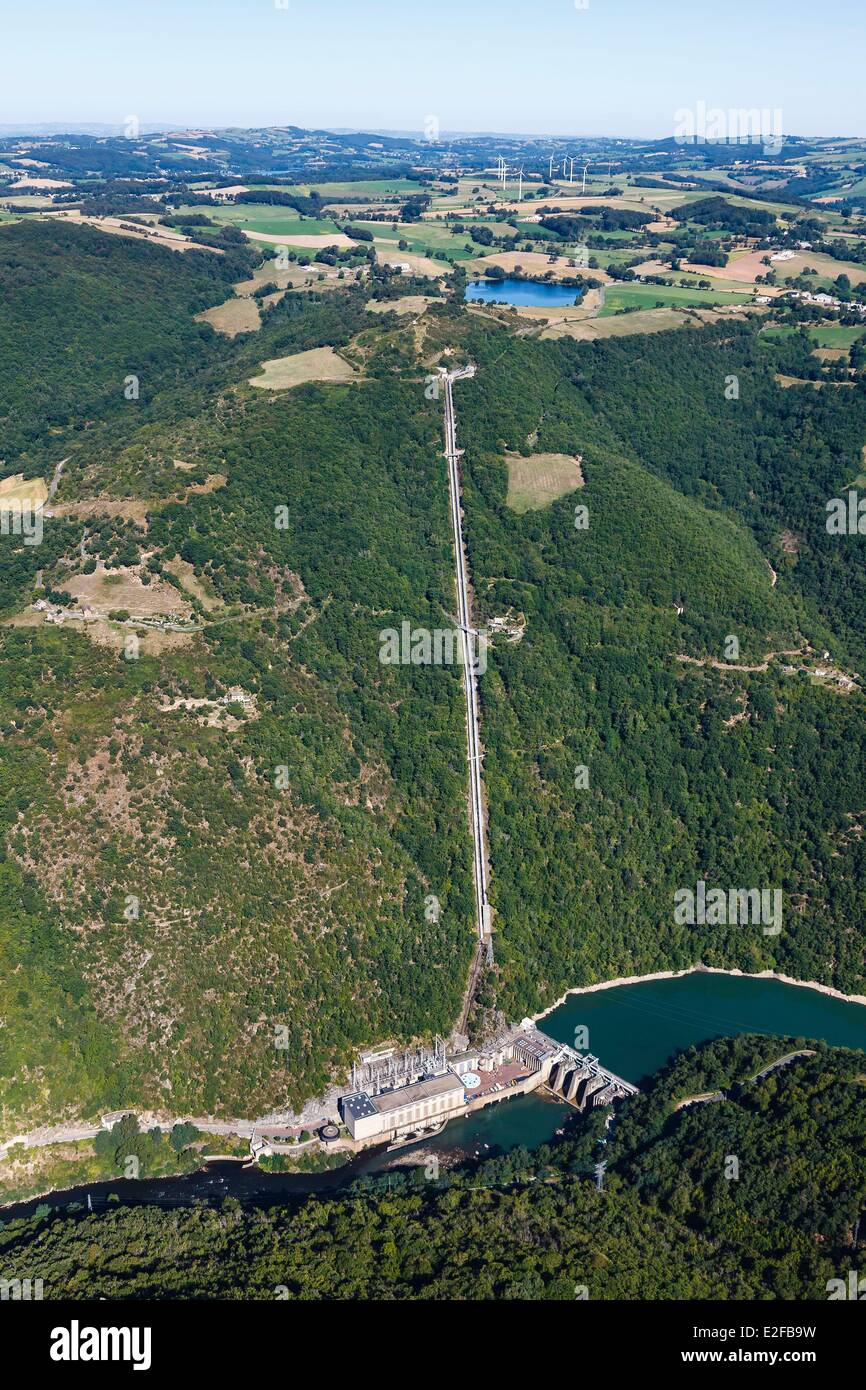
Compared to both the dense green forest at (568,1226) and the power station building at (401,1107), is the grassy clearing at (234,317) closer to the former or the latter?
the power station building at (401,1107)

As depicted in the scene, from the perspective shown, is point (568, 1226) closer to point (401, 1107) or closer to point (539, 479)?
point (401, 1107)

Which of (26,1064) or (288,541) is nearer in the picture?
(26,1064)

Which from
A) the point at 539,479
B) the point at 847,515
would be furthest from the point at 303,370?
the point at 847,515

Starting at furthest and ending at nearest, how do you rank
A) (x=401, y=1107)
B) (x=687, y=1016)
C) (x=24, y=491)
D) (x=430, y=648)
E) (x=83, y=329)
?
(x=83, y=329) → (x=24, y=491) → (x=430, y=648) → (x=687, y=1016) → (x=401, y=1107)

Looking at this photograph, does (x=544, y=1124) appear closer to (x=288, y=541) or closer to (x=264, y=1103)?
(x=264, y=1103)

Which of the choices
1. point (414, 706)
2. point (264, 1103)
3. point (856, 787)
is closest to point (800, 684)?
point (856, 787)

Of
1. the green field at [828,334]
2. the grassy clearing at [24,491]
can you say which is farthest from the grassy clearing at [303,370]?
the green field at [828,334]
